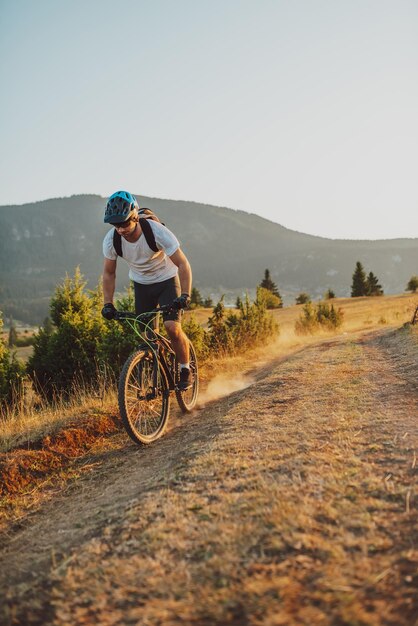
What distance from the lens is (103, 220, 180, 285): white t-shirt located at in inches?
229

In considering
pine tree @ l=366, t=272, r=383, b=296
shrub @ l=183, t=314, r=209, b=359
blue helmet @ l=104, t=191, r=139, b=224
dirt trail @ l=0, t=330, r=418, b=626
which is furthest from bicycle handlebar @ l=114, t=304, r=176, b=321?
pine tree @ l=366, t=272, r=383, b=296

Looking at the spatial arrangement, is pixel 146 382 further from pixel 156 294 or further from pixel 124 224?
pixel 124 224

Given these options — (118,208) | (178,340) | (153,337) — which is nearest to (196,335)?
(178,340)

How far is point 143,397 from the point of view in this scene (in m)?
5.79

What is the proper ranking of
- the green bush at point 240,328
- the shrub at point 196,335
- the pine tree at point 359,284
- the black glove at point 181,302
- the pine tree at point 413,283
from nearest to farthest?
1. the black glove at point 181,302
2. the shrub at point 196,335
3. the green bush at point 240,328
4. the pine tree at point 413,283
5. the pine tree at point 359,284

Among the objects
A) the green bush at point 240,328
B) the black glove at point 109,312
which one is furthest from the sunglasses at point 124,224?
the green bush at point 240,328

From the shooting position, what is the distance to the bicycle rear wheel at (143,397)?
538 cm

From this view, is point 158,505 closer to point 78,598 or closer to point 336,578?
point 78,598

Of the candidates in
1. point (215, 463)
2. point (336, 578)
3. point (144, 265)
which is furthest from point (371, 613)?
point (144, 265)

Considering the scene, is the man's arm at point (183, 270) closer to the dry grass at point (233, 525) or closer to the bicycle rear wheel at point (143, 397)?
the bicycle rear wheel at point (143, 397)

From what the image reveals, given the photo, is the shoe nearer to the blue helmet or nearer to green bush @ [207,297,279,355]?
the blue helmet

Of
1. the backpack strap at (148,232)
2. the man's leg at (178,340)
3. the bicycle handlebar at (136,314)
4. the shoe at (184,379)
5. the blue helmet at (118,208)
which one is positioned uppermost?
the blue helmet at (118,208)

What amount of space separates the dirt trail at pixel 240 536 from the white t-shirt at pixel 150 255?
235 centimetres

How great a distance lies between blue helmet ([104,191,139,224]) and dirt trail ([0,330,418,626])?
2706 millimetres
